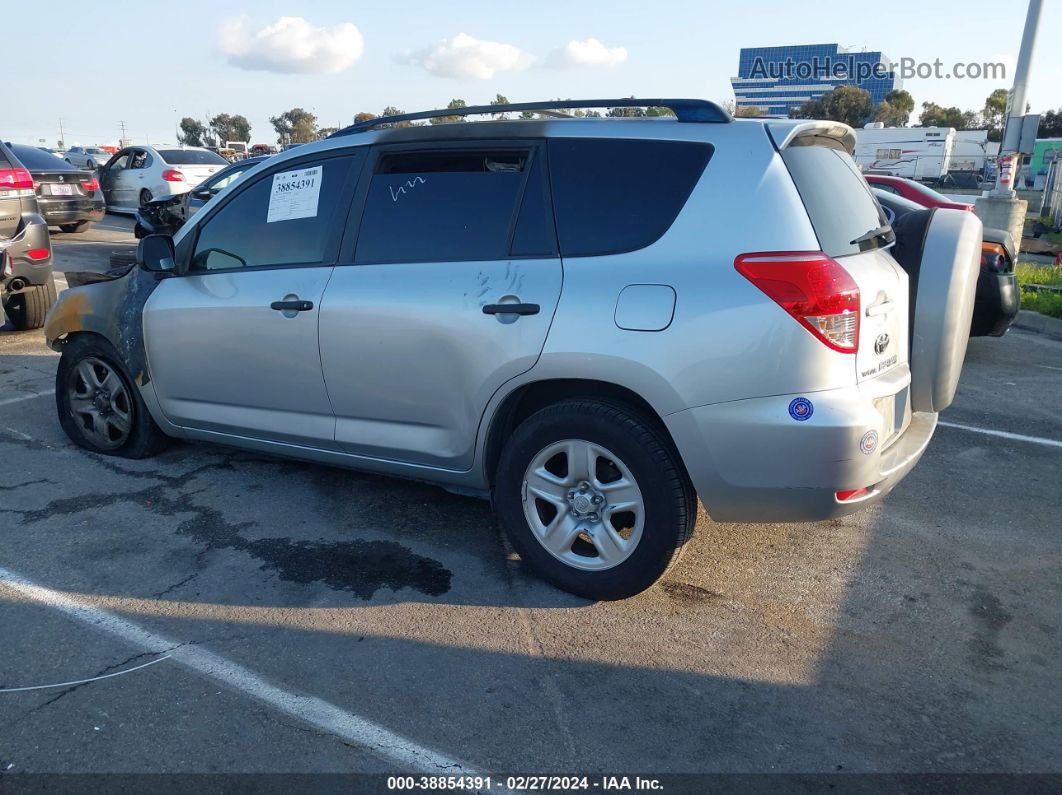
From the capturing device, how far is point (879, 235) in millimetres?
3631

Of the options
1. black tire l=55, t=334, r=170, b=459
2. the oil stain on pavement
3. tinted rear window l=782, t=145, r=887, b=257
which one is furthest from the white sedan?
tinted rear window l=782, t=145, r=887, b=257

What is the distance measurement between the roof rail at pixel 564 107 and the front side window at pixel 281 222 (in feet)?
0.89

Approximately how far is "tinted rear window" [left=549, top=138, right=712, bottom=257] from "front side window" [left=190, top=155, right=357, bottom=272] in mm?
1155

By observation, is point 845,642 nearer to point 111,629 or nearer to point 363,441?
point 363,441

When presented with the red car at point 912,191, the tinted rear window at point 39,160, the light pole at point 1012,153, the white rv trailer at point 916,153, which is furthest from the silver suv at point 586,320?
the white rv trailer at point 916,153

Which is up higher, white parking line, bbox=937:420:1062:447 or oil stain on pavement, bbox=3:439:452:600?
oil stain on pavement, bbox=3:439:452:600

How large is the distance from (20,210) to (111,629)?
19.7ft

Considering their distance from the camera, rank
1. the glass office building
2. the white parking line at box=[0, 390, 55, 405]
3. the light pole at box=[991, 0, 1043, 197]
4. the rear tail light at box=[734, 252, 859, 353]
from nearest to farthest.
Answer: the rear tail light at box=[734, 252, 859, 353] → the white parking line at box=[0, 390, 55, 405] → the light pole at box=[991, 0, 1043, 197] → the glass office building

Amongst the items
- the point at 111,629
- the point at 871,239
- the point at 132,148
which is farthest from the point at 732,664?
the point at 132,148

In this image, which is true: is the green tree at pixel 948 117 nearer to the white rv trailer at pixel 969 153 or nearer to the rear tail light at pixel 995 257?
the white rv trailer at pixel 969 153

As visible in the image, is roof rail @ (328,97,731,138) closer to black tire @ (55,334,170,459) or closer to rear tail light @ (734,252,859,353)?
rear tail light @ (734,252,859,353)

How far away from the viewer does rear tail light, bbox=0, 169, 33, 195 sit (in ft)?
24.8

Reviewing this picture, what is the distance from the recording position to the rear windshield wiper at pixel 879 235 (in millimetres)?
3391

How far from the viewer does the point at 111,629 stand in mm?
3264
